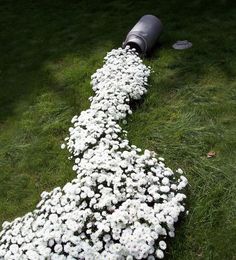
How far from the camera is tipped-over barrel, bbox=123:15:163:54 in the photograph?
27.8 ft

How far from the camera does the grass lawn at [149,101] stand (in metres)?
5.49

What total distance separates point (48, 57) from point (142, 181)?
5.33 metres

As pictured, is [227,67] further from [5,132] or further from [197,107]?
[5,132]


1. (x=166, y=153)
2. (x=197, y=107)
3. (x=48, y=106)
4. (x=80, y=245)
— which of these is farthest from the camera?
(x=48, y=106)

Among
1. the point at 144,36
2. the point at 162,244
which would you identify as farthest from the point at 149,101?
the point at 162,244

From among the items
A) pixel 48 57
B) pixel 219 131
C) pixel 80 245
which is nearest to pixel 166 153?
pixel 219 131

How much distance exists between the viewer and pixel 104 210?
5.07 meters

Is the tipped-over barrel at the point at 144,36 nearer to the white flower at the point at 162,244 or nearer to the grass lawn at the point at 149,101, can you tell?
the grass lawn at the point at 149,101

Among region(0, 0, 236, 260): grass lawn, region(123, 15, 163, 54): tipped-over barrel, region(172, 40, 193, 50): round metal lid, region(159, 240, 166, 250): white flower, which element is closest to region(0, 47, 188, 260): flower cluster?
region(159, 240, 166, 250): white flower

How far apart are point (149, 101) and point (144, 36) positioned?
177 centimetres

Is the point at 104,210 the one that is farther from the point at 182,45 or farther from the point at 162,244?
the point at 182,45

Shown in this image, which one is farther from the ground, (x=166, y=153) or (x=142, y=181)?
(x=142, y=181)

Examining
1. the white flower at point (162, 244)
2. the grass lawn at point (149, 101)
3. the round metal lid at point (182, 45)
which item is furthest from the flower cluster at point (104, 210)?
the round metal lid at point (182, 45)

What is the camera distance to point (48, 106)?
25.6 feet
